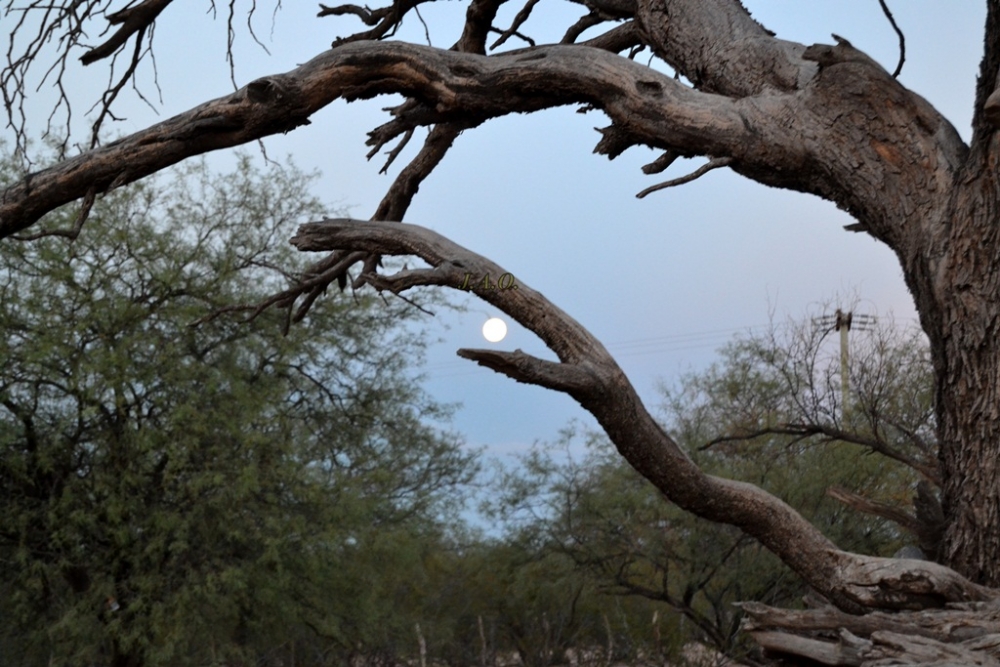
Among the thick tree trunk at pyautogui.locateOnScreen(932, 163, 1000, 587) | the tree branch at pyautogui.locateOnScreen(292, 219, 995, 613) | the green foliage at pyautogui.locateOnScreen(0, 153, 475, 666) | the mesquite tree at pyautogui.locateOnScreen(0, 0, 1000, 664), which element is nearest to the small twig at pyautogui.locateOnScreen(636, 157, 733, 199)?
the mesquite tree at pyautogui.locateOnScreen(0, 0, 1000, 664)

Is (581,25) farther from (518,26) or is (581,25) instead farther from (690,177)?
(690,177)

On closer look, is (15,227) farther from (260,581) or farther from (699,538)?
(699,538)

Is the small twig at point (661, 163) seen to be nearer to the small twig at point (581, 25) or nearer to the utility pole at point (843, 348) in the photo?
the small twig at point (581, 25)

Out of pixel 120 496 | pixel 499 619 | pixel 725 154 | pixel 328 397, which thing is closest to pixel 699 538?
pixel 499 619

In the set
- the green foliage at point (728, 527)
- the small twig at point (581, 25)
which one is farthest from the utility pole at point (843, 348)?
the small twig at point (581, 25)

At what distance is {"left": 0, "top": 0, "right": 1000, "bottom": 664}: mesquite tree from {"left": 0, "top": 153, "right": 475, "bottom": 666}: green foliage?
7841 mm

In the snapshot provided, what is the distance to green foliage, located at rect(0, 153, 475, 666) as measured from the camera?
509 inches

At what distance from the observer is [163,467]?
13.6 meters

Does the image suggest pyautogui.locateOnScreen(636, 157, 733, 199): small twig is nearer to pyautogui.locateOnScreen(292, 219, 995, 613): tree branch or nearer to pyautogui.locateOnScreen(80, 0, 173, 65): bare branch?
pyautogui.locateOnScreen(292, 219, 995, 613): tree branch

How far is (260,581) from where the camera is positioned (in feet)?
43.8

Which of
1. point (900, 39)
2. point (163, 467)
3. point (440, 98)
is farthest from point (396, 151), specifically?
point (163, 467)

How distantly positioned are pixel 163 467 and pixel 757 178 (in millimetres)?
9938

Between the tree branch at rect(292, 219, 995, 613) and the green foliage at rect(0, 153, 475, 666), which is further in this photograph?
the green foliage at rect(0, 153, 475, 666)

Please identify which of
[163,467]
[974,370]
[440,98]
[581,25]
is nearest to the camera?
[974,370]
